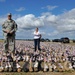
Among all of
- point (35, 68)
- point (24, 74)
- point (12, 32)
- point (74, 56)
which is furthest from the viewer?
point (12, 32)

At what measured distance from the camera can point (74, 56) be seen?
A: 15.0 meters

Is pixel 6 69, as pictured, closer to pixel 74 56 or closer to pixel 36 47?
pixel 74 56

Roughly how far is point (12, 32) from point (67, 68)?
5.37 meters

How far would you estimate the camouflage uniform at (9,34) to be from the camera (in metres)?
17.4

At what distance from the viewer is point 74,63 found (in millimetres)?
13914

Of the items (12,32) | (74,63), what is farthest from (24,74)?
(12,32)

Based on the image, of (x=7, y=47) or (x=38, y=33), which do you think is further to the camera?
(x=38, y=33)

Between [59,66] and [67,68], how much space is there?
40 centimetres

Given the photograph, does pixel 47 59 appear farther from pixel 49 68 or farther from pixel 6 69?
pixel 6 69

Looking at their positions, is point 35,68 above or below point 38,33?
below

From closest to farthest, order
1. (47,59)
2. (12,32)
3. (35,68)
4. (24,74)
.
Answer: (24,74) → (35,68) → (47,59) → (12,32)

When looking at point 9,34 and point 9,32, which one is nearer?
point 9,32

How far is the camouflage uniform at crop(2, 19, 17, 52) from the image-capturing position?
57.2 feet

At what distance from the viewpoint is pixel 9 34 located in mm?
17625
